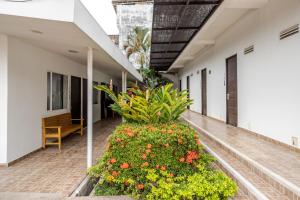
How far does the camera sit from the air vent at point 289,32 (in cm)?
452

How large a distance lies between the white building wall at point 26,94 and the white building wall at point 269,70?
5373mm

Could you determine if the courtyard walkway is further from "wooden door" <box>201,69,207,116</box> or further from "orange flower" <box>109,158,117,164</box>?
"wooden door" <box>201,69,207,116</box>

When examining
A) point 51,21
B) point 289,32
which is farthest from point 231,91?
point 51,21

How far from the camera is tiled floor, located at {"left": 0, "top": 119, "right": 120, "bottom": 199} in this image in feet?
11.9

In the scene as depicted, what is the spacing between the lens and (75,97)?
8.82 m

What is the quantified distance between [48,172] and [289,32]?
520cm

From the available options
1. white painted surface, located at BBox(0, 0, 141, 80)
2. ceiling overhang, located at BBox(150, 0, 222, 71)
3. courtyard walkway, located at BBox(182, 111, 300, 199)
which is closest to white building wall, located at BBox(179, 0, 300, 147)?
courtyard walkway, located at BBox(182, 111, 300, 199)

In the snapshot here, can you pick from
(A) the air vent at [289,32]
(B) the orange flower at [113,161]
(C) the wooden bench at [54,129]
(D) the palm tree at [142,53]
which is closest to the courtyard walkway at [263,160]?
(B) the orange flower at [113,161]

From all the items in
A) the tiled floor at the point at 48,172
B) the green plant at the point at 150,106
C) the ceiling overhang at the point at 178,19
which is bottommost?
the tiled floor at the point at 48,172

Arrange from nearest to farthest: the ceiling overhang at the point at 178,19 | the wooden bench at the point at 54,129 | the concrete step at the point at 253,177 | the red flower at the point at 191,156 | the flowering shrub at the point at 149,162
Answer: the concrete step at the point at 253,177 < the flowering shrub at the point at 149,162 < the red flower at the point at 191,156 < the ceiling overhang at the point at 178,19 < the wooden bench at the point at 54,129

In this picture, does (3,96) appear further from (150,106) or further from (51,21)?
(150,106)

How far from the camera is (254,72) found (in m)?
6.40

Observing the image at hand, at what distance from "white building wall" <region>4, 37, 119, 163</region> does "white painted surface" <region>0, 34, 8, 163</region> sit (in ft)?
0.27

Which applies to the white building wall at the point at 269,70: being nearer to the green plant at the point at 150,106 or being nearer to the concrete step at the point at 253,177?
the concrete step at the point at 253,177
